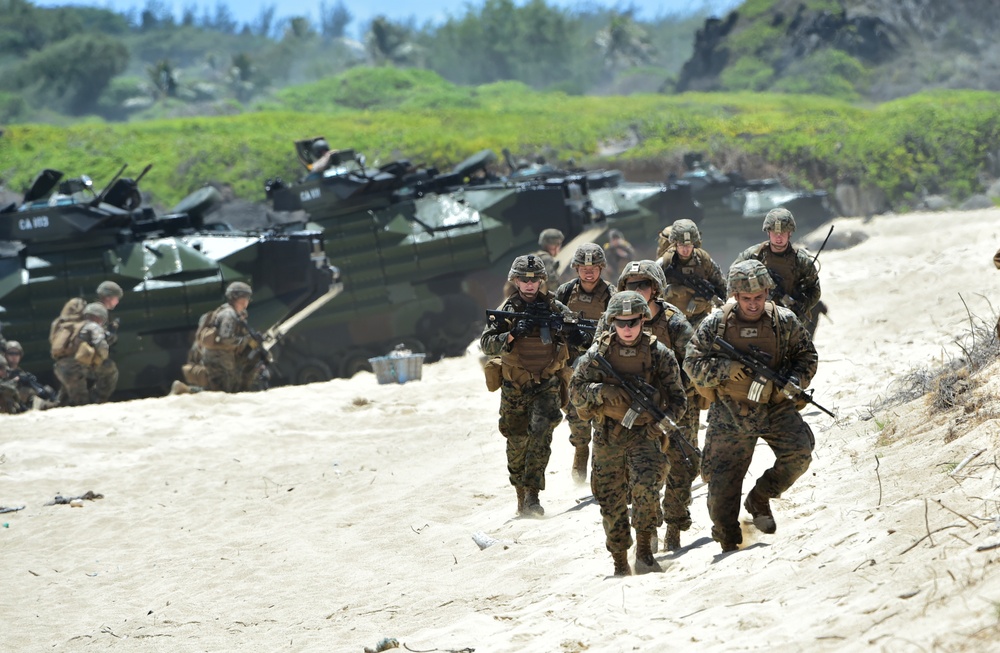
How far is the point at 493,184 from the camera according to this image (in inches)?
730

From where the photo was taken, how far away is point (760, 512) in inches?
264

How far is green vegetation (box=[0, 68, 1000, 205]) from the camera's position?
34594 mm

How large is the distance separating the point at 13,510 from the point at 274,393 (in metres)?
4.89

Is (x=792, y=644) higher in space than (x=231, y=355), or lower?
higher

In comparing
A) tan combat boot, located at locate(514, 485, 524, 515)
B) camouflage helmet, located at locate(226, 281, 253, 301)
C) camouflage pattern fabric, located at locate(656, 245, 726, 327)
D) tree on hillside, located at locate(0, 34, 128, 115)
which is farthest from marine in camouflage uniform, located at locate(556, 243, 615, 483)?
tree on hillside, located at locate(0, 34, 128, 115)

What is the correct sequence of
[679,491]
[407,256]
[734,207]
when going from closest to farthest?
[679,491] → [407,256] → [734,207]

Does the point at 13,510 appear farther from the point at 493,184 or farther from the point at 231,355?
the point at 493,184

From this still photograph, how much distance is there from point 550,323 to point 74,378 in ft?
28.8

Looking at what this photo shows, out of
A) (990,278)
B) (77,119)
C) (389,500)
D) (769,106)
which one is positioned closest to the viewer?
(389,500)

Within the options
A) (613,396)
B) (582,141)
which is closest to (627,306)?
(613,396)

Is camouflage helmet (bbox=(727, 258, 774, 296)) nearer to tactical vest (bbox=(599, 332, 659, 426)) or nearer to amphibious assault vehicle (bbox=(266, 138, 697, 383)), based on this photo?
tactical vest (bbox=(599, 332, 659, 426))

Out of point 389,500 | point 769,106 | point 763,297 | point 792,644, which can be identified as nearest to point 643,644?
point 792,644

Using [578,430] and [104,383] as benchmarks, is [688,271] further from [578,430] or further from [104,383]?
[104,383]

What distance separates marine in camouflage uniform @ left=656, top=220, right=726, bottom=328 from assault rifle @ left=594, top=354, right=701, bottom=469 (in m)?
Answer: 2.86
